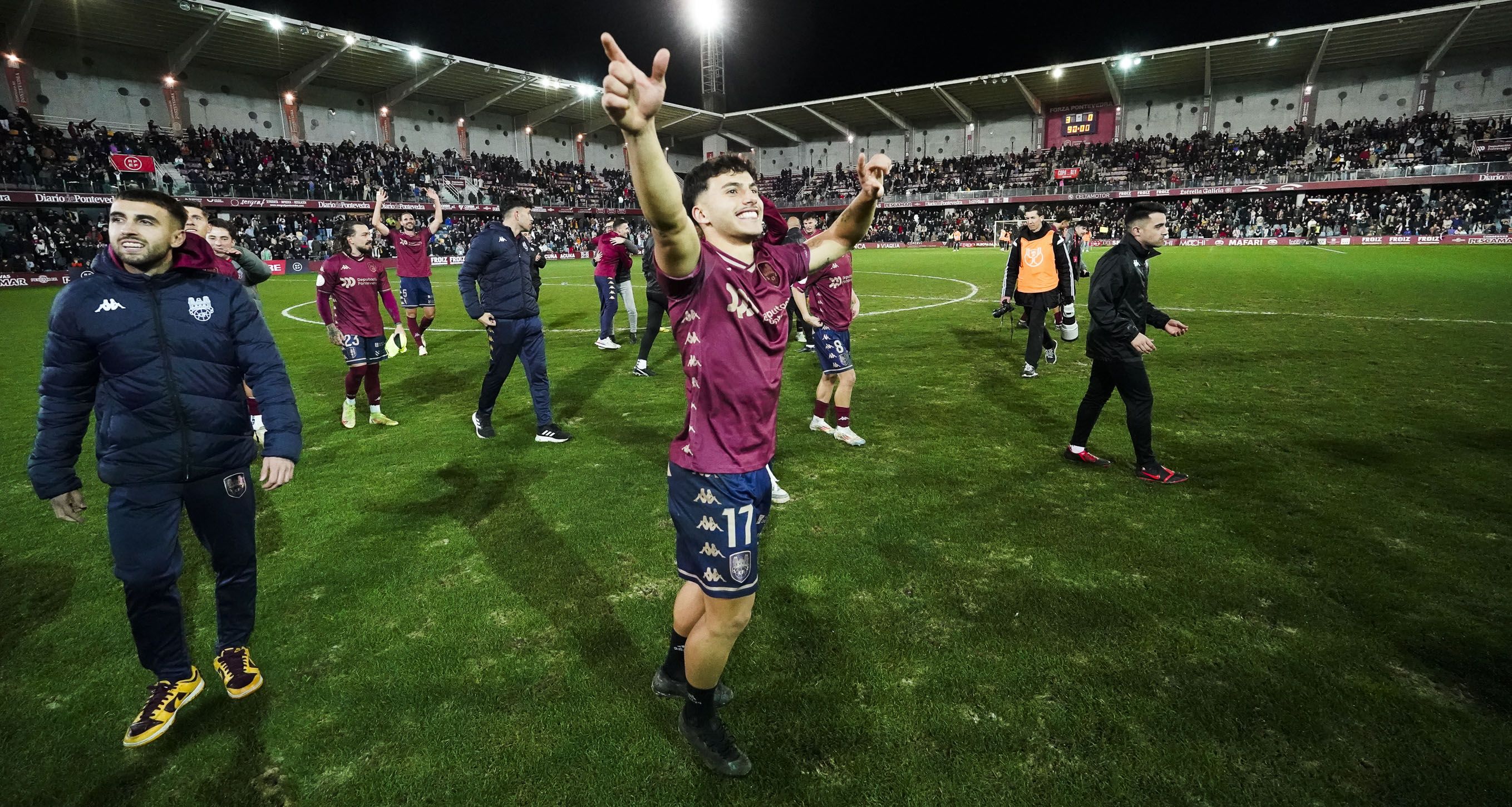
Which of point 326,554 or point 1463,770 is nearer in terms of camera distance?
point 1463,770

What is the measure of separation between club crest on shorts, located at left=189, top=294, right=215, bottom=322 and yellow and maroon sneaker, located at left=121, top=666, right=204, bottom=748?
5.36 ft

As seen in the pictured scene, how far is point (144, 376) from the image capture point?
2.87 metres

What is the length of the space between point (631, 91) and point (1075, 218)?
1101 inches

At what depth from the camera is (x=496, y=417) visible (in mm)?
8023

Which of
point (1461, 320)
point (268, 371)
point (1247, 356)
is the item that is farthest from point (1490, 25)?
point (268, 371)

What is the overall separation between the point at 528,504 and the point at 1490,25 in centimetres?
5730

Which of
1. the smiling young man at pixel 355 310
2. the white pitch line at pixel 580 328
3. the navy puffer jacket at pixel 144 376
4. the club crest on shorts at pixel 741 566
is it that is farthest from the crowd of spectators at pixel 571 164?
the club crest on shorts at pixel 741 566

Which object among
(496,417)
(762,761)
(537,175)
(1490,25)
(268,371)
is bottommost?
(762,761)

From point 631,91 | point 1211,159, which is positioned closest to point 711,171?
point 631,91

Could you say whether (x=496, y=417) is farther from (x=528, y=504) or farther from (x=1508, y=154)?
(x=1508, y=154)

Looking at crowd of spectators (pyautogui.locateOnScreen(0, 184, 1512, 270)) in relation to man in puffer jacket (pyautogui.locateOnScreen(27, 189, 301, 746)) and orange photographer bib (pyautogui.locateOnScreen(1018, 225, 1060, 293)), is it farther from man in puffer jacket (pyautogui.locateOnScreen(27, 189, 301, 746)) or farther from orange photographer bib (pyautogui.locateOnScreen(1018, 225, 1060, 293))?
man in puffer jacket (pyautogui.locateOnScreen(27, 189, 301, 746))

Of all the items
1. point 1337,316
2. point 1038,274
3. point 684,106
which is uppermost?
point 684,106

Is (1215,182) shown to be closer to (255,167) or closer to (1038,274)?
(1038,274)

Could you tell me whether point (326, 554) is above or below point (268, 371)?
below
